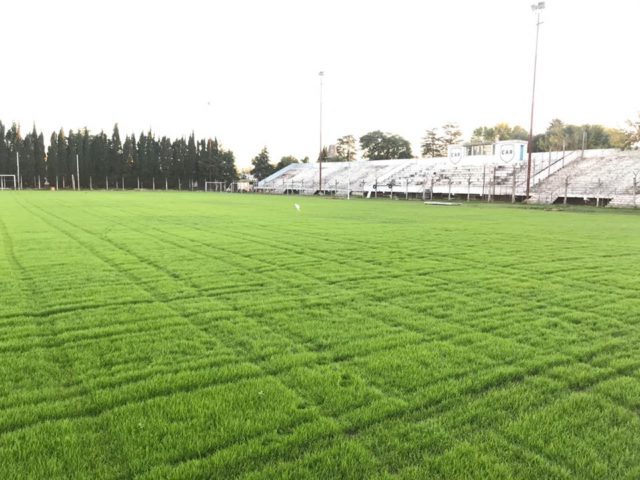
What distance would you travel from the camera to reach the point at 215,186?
90625 millimetres

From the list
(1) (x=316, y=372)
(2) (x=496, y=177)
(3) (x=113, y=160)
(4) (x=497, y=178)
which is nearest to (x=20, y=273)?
(1) (x=316, y=372)

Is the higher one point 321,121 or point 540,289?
point 321,121

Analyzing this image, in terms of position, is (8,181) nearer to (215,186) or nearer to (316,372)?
(215,186)

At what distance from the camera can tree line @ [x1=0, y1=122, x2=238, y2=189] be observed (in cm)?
8312

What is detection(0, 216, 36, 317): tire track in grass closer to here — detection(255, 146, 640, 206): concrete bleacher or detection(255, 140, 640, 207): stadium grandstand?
detection(255, 146, 640, 206): concrete bleacher

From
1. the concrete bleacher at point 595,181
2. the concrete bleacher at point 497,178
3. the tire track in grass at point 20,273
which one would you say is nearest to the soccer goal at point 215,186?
the concrete bleacher at point 497,178

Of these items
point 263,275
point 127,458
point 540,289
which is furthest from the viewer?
point 263,275

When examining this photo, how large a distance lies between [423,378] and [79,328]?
349 centimetres

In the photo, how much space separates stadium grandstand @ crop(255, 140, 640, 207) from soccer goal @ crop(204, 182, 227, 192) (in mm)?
13127

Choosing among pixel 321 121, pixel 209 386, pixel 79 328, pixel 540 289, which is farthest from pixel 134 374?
pixel 321 121

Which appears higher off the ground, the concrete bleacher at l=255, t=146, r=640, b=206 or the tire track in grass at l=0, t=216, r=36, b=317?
the concrete bleacher at l=255, t=146, r=640, b=206

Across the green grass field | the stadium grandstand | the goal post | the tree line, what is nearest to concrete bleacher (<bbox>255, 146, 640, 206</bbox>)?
the stadium grandstand

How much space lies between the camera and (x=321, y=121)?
5816cm

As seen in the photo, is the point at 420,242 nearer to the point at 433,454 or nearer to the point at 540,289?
the point at 540,289
